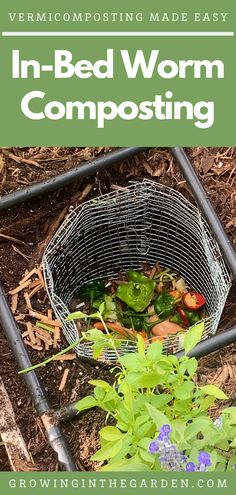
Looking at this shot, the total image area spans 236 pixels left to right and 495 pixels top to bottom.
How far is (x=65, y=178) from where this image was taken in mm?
1857

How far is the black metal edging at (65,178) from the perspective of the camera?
1846 mm

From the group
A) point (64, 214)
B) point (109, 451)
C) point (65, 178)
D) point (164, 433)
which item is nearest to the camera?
point (164, 433)

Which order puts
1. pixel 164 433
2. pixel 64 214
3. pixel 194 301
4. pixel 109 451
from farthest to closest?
1. pixel 194 301
2. pixel 64 214
3. pixel 109 451
4. pixel 164 433

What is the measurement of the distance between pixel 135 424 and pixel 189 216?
2.95 feet

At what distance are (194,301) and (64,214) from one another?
494 millimetres

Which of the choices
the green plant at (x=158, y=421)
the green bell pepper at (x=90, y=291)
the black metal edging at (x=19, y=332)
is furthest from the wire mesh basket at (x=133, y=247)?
the green plant at (x=158, y=421)

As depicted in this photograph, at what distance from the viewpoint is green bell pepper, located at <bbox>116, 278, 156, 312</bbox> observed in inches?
84.0

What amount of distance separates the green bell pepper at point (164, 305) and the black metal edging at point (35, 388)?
1.76 feet

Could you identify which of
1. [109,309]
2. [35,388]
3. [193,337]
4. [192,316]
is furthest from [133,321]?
[193,337]

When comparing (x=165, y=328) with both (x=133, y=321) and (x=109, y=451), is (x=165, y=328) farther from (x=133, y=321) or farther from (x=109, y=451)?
(x=109, y=451)

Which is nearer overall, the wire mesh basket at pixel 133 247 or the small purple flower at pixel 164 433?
the small purple flower at pixel 164 433

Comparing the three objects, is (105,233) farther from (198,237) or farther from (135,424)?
(135,424)

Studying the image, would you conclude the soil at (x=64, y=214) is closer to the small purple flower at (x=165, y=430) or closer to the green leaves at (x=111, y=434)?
the green leaves at (x=111, y=434)

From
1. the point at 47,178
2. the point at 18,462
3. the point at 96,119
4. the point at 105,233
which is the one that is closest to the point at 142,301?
the point at 105,233
